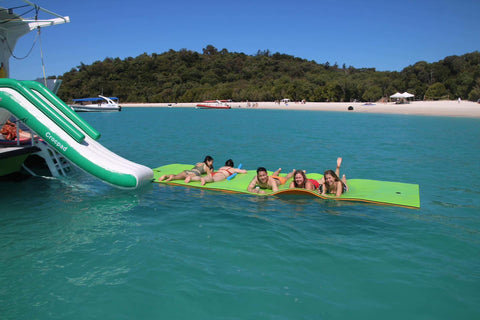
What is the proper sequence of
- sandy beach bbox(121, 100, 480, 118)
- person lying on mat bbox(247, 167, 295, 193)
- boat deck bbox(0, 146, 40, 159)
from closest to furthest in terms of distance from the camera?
1. person lying on mat bbox(247, 167, 295, 193)
2. boat deck bbox(0, 146, 40, 159)
3. sandy beach bbox(121, 100, 480, 118)

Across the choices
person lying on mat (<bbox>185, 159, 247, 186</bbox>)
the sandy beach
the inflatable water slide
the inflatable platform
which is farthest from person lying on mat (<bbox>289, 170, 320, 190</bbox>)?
the sandy beach

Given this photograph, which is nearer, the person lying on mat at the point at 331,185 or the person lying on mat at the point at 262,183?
the person lying on mat at the point at 331,185

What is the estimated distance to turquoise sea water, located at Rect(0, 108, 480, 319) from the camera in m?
3.90

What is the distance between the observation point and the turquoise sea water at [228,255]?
12.8 ft

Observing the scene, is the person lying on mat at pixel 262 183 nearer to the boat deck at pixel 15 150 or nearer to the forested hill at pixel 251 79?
the boat deck at pixel 15 150

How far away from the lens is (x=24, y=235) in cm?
566

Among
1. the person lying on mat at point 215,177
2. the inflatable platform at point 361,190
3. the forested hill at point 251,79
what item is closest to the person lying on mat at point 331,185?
the inflatable platform at point 361,190

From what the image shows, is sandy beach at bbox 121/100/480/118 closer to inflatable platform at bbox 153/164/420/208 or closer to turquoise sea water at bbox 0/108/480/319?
inflatable platform at bbox 153/164/420/208

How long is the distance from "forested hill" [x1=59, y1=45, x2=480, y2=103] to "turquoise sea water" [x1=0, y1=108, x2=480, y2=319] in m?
43.9

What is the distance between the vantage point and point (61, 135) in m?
7.73

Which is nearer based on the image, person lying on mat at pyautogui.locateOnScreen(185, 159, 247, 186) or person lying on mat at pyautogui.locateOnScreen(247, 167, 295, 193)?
person lying on mat at pyautogui.locateOnScreen(247, 167, 295, 193)

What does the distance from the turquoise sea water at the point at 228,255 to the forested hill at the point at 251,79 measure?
43.9m

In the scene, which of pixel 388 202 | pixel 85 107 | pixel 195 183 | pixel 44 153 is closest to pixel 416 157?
pixel 388 202

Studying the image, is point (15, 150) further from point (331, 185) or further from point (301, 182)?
point (331, 185)
